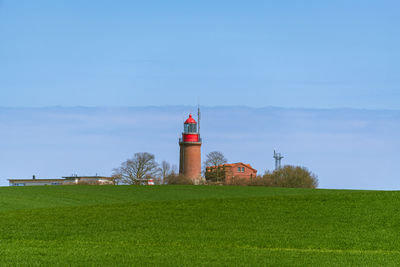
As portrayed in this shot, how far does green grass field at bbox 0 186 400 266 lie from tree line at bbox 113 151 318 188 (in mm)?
46979

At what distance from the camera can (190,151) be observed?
281ft

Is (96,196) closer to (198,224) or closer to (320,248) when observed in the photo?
(198,224)

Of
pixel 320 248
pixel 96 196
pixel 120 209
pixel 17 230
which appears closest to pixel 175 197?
pixel 96 196

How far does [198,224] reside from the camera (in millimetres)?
27078

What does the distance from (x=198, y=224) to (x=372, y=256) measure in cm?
1050

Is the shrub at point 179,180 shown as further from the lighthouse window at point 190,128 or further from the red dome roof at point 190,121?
the red dome roof at point 190,121

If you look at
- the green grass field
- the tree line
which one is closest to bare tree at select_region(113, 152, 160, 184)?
the tree line

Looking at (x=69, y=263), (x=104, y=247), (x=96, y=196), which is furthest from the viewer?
(x=96, y=196)

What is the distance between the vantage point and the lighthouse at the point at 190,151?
85625 mm

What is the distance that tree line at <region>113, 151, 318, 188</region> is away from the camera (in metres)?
85.9

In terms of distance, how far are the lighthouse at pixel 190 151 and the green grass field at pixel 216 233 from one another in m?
45.2

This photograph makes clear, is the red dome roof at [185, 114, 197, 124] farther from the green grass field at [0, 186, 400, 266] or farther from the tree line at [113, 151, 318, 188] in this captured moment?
the green grass field at [0, 186, 400, 266]

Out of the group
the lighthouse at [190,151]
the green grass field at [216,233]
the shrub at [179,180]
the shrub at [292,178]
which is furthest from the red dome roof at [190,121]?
the green grass field at [216,233]

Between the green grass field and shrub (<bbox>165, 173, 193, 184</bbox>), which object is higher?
shrub (<bbox>165, 173, 193, 184</bbox>)
